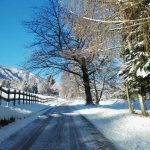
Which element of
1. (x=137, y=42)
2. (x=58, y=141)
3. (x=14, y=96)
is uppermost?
(x=137, y=42)

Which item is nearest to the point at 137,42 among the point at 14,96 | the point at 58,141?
the point at 58,141

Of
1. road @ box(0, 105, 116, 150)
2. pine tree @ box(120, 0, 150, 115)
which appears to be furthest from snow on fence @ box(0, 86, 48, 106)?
A: road @ box(0, 105, 116, 150)

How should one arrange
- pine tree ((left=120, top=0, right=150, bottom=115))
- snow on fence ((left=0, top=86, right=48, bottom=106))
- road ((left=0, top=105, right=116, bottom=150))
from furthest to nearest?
1. snow on fence ((left=0, top=86, right=48, bottom=106))
2. road ((left=0, top=105, right=116, bottom=150))
3. pine tree ((left=120, top=0, right=150, bottom=115))

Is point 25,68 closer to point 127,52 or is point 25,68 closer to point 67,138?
point 127,52

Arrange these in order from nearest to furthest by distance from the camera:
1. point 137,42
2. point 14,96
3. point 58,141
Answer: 1. point 58,141
2. point 137,42
3. point 14,96

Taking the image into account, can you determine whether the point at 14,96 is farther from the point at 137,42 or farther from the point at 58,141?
the point at 58,141

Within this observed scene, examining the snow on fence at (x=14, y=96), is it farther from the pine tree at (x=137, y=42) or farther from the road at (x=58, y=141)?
the road at (x=58, y=141)

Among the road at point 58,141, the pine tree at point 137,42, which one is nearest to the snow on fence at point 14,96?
the pine tree at point 137,42

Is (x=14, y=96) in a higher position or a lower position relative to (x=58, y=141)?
higher

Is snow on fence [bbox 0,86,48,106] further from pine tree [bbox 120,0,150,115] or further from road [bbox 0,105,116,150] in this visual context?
road [bbox 0,105,116,150]

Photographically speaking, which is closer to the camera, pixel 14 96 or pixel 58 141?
pixel 58 141

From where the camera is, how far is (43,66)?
3584cm

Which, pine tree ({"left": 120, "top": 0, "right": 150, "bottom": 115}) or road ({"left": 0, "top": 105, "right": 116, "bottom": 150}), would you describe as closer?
pine tree ({"left": 120, "top": 0, "right": 150, "bottom": 115})

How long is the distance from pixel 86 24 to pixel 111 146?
365 cm
